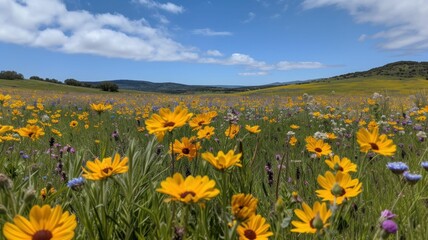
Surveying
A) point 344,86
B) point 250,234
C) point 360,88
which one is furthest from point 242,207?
point 344,86

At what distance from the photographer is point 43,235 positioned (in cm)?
89

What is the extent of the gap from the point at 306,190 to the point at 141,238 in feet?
5.26

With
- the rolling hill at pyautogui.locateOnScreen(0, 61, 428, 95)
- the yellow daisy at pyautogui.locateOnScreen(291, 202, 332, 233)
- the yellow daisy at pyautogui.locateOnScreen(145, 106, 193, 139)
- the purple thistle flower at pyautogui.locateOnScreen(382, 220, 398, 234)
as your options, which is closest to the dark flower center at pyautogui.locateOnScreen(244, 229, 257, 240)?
the yellow daisy at pyautogui.locateOnScreen(291, 202, 332, 233)

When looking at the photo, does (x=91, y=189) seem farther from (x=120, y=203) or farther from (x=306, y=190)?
(x=306, y=190)

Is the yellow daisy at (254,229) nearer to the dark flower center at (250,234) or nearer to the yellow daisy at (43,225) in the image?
the dark flower center at (250,234)

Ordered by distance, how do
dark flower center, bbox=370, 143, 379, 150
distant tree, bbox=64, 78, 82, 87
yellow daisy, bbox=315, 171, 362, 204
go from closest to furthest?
yellow daisy, bbox=315, 171, 362, 204, dark flower center, bbox=370, 143, 379, 150, distant tree, bbox=64, 78, 82, 87

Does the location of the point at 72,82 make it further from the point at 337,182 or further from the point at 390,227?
the point at 390,227

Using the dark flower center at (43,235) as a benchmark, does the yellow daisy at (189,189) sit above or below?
above

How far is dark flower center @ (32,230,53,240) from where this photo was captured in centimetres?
89

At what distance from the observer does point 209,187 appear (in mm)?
975

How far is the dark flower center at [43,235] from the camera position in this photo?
0.89 m

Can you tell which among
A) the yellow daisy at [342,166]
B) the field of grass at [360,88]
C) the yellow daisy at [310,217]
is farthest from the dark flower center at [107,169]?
the field of grass at [360,88]

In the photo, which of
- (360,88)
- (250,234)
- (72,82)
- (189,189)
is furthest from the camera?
(72,82)

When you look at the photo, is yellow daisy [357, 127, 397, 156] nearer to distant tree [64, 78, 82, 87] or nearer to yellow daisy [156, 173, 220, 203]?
yellow daisy [156, 173, 220, 203]
